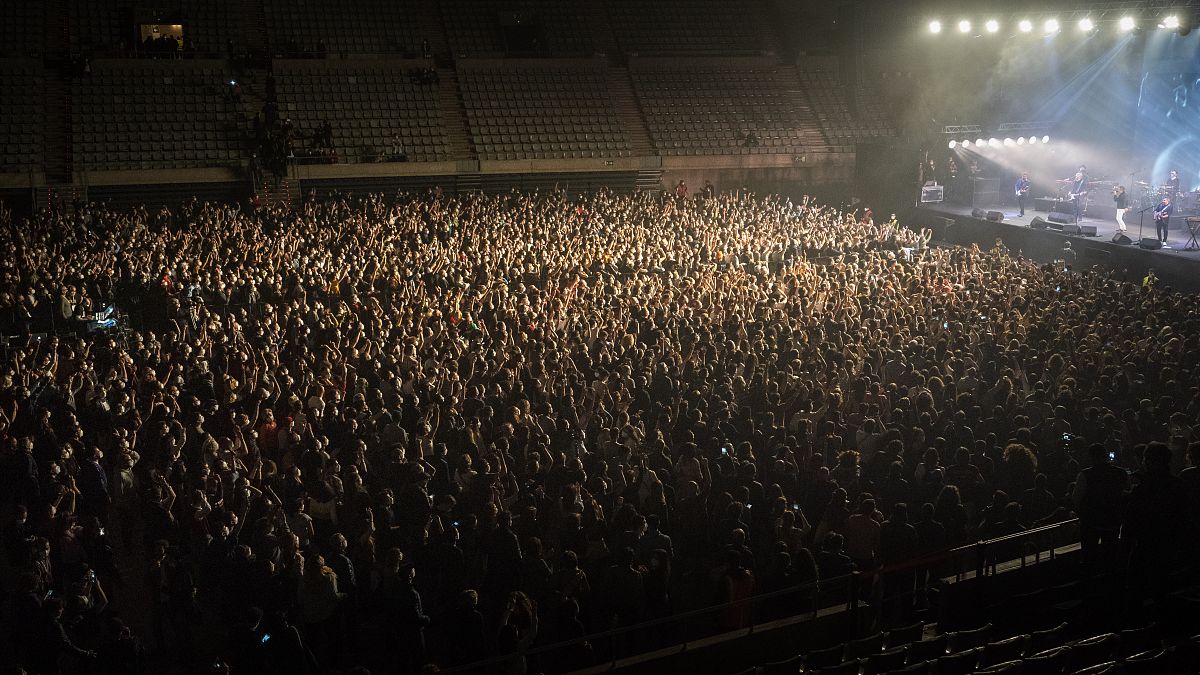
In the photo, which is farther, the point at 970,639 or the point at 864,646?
the point at 864,646

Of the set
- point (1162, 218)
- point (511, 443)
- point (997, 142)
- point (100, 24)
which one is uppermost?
point (100, 24)

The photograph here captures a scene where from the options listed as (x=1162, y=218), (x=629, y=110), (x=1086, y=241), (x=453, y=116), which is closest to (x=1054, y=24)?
(x=1162, y=218)

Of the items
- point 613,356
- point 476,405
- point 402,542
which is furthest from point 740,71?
point 402,542

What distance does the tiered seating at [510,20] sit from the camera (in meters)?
31.6

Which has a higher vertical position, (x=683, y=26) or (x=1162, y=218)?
(x=683, y=26)

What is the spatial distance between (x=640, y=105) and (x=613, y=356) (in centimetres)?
2041

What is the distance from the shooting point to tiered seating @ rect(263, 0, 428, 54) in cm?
3003

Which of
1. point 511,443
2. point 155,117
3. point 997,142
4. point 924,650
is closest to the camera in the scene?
point 924,650

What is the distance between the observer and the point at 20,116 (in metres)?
25.8

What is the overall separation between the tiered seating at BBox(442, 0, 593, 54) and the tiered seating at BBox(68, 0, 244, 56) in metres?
6.93

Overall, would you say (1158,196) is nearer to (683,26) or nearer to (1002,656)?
(683,26)

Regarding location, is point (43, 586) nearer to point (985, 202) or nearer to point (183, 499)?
point (183, 499)

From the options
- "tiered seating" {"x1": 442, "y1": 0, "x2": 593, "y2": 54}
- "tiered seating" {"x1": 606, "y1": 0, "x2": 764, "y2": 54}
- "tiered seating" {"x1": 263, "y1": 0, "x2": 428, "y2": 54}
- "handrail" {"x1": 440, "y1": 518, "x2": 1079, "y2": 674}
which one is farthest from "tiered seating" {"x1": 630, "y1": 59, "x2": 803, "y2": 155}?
"handrail" {"x1": 440, "y1": 518, "x2": 1079, "y2": 674}

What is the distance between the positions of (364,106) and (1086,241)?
67.3ft
